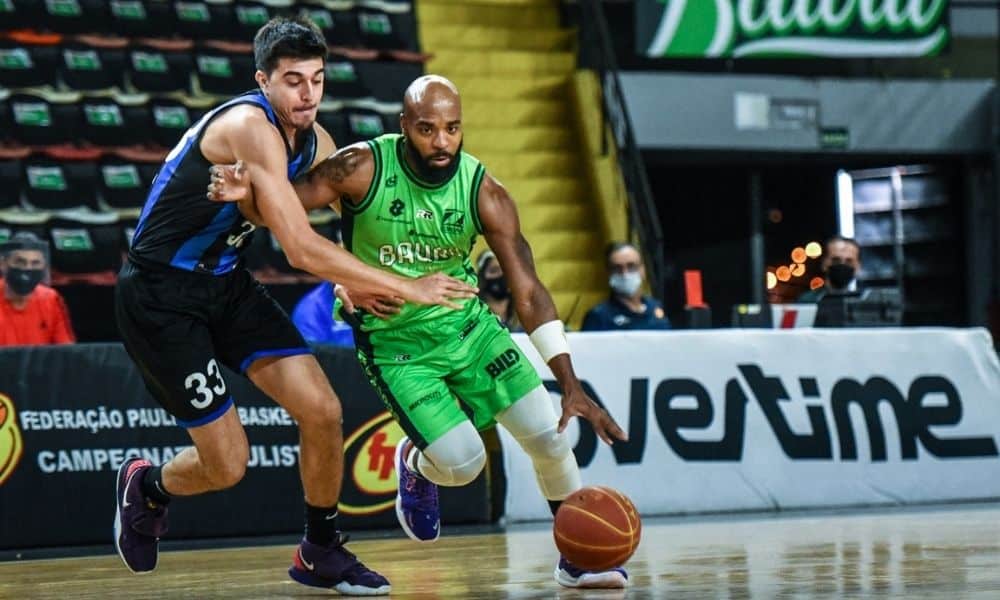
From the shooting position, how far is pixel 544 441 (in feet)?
21.3

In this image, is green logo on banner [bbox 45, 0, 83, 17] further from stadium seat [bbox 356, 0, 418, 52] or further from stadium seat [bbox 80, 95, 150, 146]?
stadium seat [bbox 356, 0, 418, 52]

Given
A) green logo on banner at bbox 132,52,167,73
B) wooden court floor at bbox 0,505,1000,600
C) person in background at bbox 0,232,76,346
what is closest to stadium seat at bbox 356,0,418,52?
green logo on banner at bbox 132,52,167,73

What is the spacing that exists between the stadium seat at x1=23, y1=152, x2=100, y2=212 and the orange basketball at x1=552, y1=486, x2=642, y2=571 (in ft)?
29.8

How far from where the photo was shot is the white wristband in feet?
21.0

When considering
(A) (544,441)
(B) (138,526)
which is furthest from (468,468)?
(B) (138,526)

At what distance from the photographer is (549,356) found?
6.40m

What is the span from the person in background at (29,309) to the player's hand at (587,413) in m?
5.34

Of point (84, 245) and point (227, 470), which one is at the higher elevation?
point (84, 245)

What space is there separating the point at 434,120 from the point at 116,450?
394cm

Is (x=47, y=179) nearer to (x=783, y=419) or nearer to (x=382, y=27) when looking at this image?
(x=382, y=27)

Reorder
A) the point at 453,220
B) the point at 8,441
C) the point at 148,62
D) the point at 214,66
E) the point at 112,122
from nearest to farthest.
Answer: the point at 453,220, the point at 8,441, the point at 112,122, the point at 148,62, the point at 214,66

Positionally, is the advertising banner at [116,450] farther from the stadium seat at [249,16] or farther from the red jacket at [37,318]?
the stadium seat at [249,16]

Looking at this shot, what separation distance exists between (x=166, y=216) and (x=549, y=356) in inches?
60.8

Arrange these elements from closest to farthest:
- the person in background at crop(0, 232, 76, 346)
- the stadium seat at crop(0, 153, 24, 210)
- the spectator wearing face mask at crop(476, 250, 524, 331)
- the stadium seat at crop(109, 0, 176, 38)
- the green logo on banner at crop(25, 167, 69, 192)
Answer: the person in background at crop(0, 232, 76, 346)
the spectator wearing face mask at crop(476, 250, 524, 331)
the stadium seat at crop(0, 153, 24, 210)
the green logo on banner at crop(25, 167, 69, 192)
the stadium seat at crop(109, 0, 176, 38)
